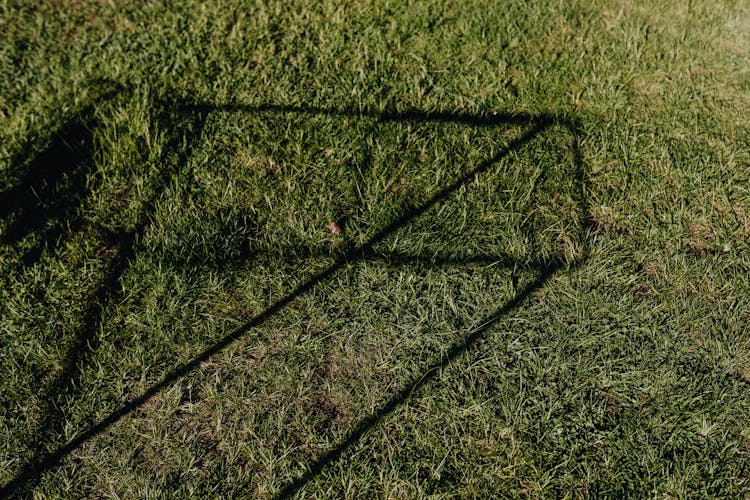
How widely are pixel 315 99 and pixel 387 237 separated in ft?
3.52

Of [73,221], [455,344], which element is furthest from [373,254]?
[73,221]

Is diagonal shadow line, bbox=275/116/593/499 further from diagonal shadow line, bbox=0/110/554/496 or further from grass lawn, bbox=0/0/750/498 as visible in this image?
diagonal shadow line, bbox=0/110/554/496

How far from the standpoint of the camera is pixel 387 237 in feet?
9.55

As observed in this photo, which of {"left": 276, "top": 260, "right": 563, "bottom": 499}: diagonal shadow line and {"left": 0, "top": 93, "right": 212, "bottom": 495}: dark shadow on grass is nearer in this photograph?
{"left": 276, "top": 260, "right": 563, "bottom": 499}: diagonal shadow line

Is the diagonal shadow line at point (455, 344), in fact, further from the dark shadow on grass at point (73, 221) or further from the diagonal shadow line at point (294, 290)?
the dark shadow on grass at point (73, 221)

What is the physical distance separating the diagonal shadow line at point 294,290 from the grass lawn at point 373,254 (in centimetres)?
1

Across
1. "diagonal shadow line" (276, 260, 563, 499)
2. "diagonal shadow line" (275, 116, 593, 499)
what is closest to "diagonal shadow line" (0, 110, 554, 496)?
"diagonal shadow line" (275, 116, 593, 499)

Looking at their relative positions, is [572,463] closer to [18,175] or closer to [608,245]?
[608,245]

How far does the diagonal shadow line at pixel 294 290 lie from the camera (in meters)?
2.28

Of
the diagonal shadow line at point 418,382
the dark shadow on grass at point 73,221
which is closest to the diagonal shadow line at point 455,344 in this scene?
the diagonal shadow line at point 418,382

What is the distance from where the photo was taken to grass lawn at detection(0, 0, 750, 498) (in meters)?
2.33

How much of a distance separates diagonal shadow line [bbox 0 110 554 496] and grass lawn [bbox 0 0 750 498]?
0.01m

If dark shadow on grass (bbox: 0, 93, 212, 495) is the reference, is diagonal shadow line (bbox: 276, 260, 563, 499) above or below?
below

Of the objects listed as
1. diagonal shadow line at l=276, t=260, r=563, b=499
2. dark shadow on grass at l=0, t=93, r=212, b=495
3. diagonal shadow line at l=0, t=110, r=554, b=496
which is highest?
dark shadow on grass at l=0, t=93, r=212, b=495
